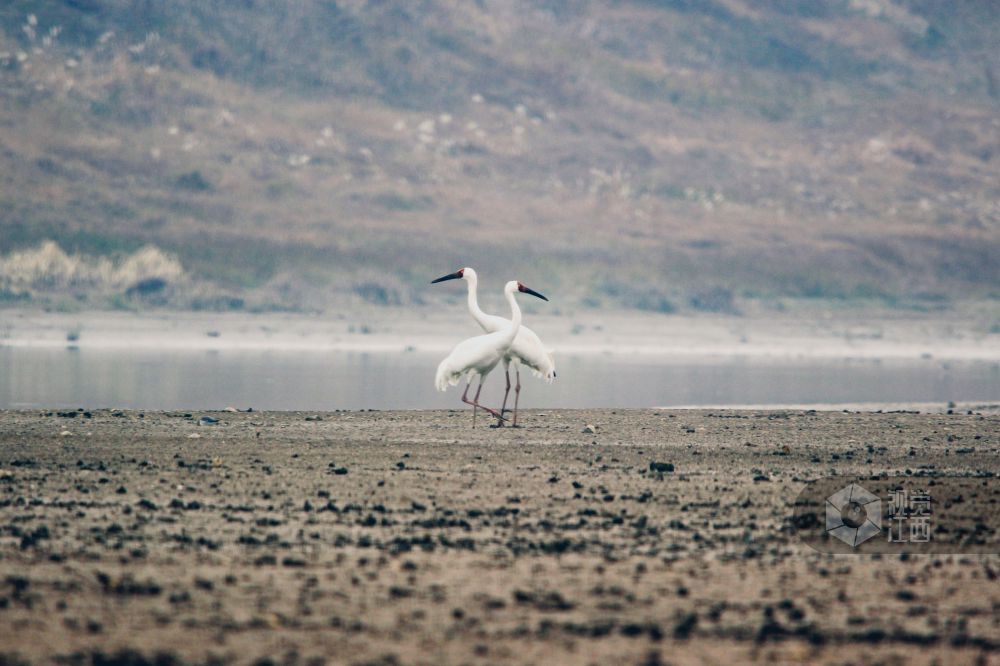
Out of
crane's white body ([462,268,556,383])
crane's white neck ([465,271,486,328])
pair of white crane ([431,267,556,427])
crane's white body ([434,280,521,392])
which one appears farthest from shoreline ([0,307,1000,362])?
crane's white body ([434,280,521,392])

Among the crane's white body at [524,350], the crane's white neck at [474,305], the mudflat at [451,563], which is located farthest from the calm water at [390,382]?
the mudflat at [451,563]

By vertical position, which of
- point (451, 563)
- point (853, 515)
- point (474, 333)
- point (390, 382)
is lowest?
point (451, 563)

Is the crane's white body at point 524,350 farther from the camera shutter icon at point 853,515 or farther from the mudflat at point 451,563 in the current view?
the camera shutter icon at point 853,515

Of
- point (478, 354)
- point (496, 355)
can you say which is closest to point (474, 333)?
point (496, 355)

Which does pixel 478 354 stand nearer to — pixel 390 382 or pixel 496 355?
pixel 496 355

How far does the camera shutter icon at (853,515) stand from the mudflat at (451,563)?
0.44 metres

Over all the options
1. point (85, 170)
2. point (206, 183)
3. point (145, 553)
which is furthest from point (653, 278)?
→ point (145, 553)

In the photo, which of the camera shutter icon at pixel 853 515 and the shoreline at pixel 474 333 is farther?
the shoreline at pixel 474 333

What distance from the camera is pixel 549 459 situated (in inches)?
691

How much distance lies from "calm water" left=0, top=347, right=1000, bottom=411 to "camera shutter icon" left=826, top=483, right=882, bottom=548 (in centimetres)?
1458

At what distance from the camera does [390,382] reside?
38.7 metres

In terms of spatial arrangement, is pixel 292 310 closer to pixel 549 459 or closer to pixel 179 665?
pixel 549 459

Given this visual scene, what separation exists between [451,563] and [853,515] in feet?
13.4

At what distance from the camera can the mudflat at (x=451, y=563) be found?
8930 mm
